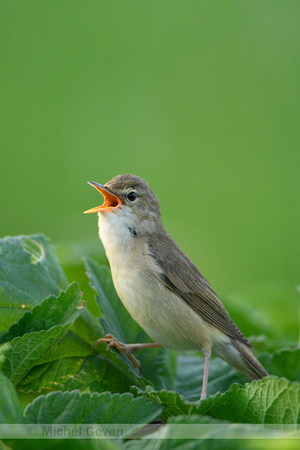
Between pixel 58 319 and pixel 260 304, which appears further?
pixel 260 304

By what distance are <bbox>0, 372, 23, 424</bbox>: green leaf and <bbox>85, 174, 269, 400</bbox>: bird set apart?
1336 millimetres

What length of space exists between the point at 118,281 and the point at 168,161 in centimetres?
511

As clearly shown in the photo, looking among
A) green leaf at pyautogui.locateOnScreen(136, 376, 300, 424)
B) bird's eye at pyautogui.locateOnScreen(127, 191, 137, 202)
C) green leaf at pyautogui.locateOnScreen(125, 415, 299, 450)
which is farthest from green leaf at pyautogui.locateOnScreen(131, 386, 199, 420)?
bird's eye at pyautogui.locateOnScreen(127, 191, 137, 202)

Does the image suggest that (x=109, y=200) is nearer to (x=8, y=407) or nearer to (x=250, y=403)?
(x=250, y=403)

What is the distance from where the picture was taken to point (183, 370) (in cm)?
240

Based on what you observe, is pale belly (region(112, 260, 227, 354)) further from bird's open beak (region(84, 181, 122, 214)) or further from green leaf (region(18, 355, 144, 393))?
green leaf (region(18, 355, 144, 393))

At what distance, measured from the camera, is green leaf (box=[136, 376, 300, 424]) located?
1.24 m

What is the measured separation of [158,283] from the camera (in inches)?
114

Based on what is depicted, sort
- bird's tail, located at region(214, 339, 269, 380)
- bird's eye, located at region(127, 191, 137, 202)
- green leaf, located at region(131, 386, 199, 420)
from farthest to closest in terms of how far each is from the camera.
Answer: bird's eye, located at region(127, 191, 137, 202), bird's tail, located at region(214, 339, 269, 380), green leaf, located at region(131, 386, 199, 420)

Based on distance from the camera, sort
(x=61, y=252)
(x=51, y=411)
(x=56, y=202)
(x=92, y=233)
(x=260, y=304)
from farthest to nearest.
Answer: (x=56, y=202)
(x=92, y=233)
(x=260, y=304)
(x=61, y=252)
(x=51, y=411)

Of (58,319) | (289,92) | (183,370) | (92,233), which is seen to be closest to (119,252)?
(183,370)

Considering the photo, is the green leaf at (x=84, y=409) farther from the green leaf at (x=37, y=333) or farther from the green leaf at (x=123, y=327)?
the green leaf at (x=123, y=327)

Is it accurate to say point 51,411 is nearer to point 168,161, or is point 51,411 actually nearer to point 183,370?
point 183,370

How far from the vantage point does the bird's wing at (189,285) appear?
293cm
